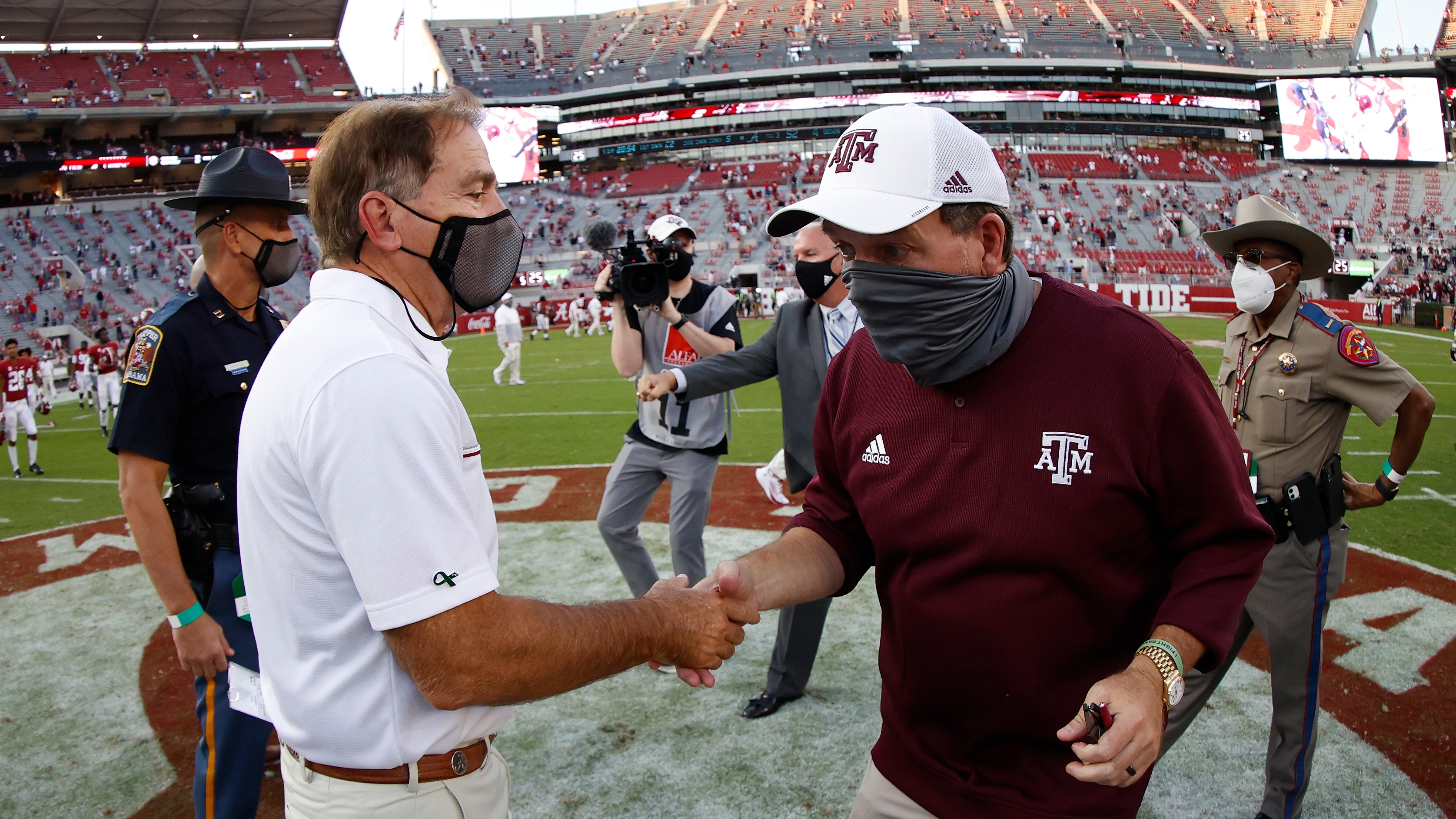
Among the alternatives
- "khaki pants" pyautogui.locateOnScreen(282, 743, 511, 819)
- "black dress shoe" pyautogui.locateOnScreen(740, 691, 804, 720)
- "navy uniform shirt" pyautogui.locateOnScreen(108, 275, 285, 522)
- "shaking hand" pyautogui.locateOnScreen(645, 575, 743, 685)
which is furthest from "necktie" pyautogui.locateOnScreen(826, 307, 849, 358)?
"khaki pants" pyautogui.locateOnScreen(282, 743, 511, 819)

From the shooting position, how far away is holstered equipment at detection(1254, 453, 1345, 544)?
152 inches

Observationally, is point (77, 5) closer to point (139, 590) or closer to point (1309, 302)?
point (139, 590)

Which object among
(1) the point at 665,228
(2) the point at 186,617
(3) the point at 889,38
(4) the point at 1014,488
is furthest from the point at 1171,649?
(3) the point at 889,38

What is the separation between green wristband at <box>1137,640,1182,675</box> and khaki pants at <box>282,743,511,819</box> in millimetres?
1549

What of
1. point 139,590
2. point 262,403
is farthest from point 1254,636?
point 139,590

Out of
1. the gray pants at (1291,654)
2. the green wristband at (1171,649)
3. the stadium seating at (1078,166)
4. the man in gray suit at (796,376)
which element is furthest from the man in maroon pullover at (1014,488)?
the stadium seating at (1078,166)

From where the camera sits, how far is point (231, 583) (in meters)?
3.46

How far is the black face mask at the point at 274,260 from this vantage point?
12.4ft

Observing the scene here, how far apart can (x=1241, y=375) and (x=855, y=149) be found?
10.4ft

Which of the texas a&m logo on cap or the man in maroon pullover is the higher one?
the texas a&m logo on cap

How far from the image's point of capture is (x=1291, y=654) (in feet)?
12.6

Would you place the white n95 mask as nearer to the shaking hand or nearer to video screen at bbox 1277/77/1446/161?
the shaking hand

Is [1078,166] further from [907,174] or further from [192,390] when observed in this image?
[907,174]

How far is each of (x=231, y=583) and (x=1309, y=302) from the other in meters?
4.89
